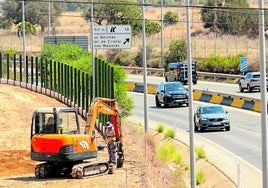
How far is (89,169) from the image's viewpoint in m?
31.0

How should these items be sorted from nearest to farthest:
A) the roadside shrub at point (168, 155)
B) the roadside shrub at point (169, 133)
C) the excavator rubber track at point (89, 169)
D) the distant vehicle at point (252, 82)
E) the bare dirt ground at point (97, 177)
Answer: the bare dirt ground at point (97, 177)
the excavator rubber track at point (89, 169)
the roadside shrub at point (168, 155)
the roadside shrub at point (169, 133)
the distant vehicle at point (252, 82)

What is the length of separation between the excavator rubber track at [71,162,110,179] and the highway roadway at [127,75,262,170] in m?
6.93

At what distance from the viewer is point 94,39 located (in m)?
48.8

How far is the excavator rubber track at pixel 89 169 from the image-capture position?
30453 mm

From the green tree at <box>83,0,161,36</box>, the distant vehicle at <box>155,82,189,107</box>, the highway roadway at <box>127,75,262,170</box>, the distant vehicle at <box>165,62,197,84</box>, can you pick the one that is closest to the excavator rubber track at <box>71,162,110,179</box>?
the highway roadway at <box>127,75,262,170</box>

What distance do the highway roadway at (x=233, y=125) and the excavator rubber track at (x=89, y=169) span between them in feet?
22.8

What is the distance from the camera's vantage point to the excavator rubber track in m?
30.5

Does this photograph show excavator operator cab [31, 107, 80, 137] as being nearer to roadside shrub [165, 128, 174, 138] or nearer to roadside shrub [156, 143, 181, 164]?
roadside shrub [156, 143, 181, 164]

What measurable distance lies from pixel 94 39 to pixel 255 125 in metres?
9.90

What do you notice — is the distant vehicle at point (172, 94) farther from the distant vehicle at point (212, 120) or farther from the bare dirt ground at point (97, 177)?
the distant vehicle at point (212, 120)

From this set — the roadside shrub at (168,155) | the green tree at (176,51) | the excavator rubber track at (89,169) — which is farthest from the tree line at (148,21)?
the excavator rubber track at (89,169)

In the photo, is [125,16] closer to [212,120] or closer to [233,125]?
[233,125]

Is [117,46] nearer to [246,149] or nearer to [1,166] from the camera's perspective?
[246,149]

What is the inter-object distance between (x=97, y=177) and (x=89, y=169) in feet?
1.29
